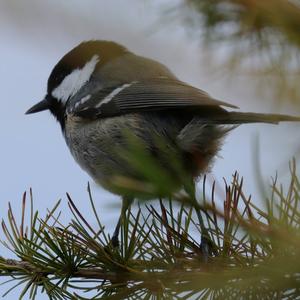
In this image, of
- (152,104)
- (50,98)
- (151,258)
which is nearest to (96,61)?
(50,98)

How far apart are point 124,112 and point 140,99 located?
4.4 inches

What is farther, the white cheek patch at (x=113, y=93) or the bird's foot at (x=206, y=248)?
the white cheek patch at (x=113, y=93)

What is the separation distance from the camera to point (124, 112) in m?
2.98

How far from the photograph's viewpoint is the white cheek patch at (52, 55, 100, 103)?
351cm

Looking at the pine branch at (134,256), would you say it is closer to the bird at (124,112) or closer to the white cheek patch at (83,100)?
the bird at (124,112)

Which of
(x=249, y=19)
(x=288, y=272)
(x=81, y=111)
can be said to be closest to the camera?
(x=288, y=272)

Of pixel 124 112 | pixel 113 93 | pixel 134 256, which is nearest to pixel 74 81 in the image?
pixel 113 93

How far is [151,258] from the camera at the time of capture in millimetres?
1766

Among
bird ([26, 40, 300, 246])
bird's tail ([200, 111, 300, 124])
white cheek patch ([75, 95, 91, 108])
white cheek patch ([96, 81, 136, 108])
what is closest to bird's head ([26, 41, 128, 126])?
bird ([26, 40, 300, 246])

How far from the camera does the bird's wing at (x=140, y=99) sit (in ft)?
8.65

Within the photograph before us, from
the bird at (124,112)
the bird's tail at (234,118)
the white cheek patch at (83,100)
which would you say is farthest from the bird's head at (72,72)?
the bird's tail at (234,118)

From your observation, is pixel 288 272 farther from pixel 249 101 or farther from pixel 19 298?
pixel 19 298

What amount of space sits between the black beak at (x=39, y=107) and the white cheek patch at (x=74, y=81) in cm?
8

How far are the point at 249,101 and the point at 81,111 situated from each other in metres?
1.88
